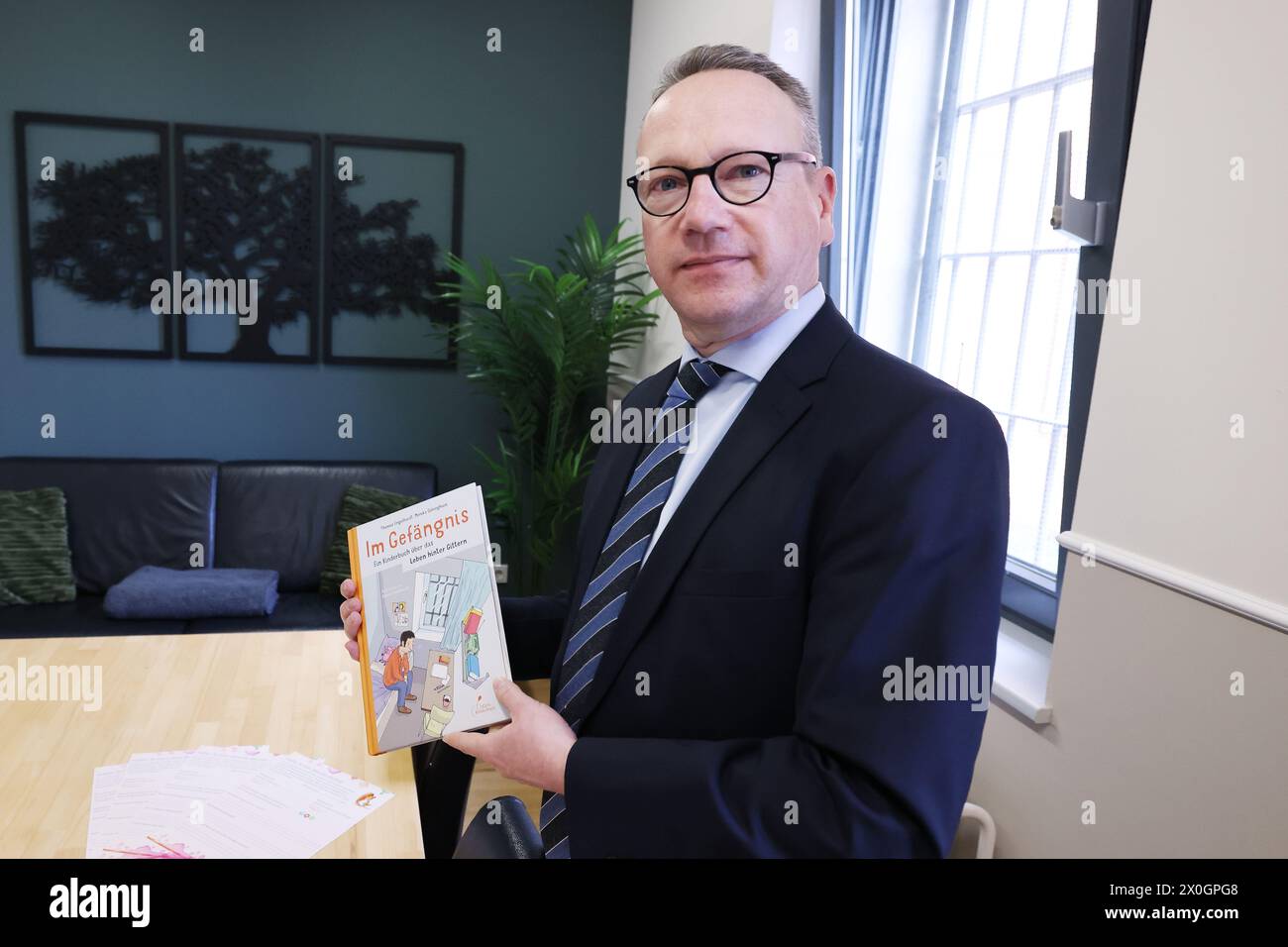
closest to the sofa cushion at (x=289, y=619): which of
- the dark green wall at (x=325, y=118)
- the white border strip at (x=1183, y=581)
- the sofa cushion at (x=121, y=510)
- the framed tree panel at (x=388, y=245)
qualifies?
the sofa cushion at (x=121, y=510)

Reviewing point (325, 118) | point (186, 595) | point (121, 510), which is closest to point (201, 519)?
point (121, 510)

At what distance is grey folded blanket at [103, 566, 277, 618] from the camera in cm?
372

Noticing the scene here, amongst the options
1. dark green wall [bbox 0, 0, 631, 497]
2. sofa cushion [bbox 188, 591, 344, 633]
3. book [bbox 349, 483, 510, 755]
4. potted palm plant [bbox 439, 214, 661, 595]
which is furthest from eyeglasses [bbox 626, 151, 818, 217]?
dark green wall [bbox 0, 0, 631, 497]

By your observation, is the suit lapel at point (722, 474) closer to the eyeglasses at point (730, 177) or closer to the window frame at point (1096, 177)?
the eyeglasses at point (730, 177)

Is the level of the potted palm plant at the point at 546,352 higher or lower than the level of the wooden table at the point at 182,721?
higher

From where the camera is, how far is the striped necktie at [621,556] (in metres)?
1.19

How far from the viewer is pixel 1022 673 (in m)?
2.01

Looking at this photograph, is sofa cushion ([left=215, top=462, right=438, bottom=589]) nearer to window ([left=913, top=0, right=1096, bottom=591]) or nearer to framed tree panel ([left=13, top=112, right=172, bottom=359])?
framed tree panel ([left=13, top=112, right=172, bottom=359])

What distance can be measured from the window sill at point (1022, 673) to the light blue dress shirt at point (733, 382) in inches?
28.6

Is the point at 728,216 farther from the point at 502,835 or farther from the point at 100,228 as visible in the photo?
the point at 100,228

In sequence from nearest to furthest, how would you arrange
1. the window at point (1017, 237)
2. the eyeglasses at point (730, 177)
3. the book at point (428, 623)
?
the eyeglasses at point (730, 177) < the book at point (428, 623) < the window at point (1017, 237)

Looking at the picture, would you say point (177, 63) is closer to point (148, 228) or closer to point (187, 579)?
point (148, 228)

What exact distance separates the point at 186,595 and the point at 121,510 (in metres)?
0.64
